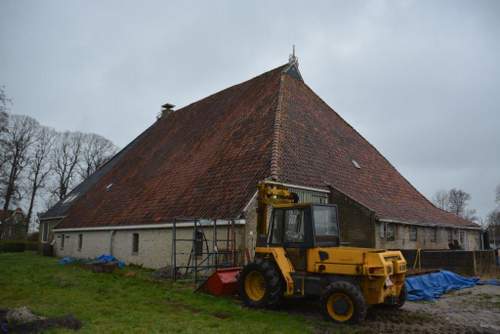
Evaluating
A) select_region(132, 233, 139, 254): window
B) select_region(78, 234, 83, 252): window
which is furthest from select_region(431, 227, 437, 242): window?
select_region(78, 234, 83, 252): window

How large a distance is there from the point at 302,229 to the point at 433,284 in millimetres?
5506

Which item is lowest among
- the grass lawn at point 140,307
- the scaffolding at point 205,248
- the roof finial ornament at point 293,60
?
the grass lawn at point 140,307

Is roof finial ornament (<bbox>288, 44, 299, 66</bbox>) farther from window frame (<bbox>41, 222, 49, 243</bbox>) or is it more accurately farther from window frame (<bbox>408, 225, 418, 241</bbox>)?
window frame (<bbox>41, 222, 49, 243</bbox>)

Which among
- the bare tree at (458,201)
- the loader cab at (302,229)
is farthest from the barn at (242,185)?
the bare tree at (458,201)

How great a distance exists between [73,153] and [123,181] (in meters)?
29.8

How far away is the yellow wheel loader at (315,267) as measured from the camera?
8.22 meters

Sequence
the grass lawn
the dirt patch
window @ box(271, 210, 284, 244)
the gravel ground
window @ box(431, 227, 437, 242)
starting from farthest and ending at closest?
window @ box(431, 227, 437, 242)
window @ box(271, 210, 284, 244)
the gravel ground
the dirt patch
the grass lawn

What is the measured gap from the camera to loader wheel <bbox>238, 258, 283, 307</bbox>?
30.1ft

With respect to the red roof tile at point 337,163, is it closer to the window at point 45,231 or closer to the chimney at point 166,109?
the chimney at point 166,109

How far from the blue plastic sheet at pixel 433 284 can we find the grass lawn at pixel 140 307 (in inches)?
169

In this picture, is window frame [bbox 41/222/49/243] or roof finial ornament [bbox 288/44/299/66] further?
window frame [bbox 41/222/49/243]

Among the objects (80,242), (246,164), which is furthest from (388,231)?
(80,242)

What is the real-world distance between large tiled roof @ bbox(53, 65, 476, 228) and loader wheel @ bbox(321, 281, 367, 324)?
19.2ft

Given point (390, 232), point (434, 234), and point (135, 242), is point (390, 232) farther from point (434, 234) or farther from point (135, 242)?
point (135, 242)
